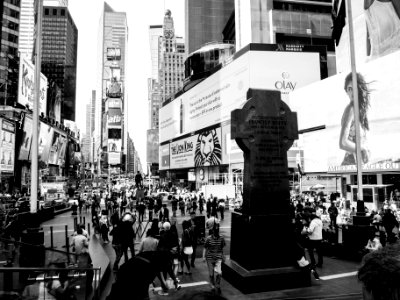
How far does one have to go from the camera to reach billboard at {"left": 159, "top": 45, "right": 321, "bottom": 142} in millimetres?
59688

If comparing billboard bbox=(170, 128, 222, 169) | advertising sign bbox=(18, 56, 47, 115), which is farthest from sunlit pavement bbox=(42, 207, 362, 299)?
billboard bbox=(170, 128, 222, 169)

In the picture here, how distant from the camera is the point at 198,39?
4840 inches

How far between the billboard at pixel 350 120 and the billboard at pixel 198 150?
28614 mm

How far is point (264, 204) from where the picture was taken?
8164 mm

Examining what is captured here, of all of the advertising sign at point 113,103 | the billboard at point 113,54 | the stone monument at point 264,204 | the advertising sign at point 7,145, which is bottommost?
the stone monument at point 264,204

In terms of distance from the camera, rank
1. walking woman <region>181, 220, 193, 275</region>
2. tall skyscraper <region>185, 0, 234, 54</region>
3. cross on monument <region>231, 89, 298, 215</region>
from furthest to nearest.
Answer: tall skyscraper <region>185, 0, 234, 54</region>
walking woman <region>181, 220, 193, 275</region>
cross on monument <region>231, 89, 298, 215</region>

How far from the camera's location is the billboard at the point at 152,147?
149 metres

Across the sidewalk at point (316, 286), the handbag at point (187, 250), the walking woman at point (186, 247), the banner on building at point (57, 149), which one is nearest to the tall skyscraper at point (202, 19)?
the banner on building at point (57, 149)

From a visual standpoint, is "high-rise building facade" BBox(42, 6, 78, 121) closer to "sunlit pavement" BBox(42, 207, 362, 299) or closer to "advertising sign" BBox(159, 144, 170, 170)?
"advertising sign" BBox(159, 144, 170, 170)

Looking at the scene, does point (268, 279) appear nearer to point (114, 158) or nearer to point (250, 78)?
point (250, 78)

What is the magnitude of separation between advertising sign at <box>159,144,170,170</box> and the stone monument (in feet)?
318

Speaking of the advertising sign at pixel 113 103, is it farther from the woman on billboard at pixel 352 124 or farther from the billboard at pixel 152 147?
the woman on billboard at pixel 352 124

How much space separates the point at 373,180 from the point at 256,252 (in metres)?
29.0

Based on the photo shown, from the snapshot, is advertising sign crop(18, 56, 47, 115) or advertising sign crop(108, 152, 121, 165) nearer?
advertising sign crop(18, 56, 47, 115)
